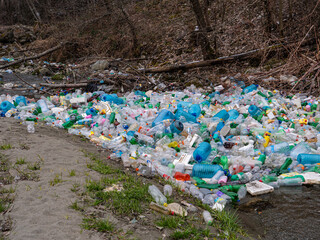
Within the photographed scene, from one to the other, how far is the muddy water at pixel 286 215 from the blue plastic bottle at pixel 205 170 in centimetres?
60

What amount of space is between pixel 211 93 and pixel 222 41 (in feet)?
10.5

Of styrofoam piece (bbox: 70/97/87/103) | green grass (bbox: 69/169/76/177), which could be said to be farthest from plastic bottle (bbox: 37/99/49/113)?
green grass (bbox: 69/169/76/177)

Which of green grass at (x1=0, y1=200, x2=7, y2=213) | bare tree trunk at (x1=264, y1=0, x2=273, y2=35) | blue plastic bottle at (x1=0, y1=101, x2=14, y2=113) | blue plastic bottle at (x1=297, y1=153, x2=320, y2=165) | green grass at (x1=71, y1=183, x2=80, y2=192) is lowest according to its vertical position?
blue plastic bottle at (x1=297, y1=153, x2=320, y2=165)

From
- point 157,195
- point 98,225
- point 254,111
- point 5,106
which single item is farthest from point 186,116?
point 5,106

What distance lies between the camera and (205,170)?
3283mm

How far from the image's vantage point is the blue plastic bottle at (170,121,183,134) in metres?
4.24

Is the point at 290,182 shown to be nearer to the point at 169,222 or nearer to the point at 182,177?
the point at 182,177

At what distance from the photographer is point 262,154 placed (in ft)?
12.0

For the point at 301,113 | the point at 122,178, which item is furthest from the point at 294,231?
the point at 301,113

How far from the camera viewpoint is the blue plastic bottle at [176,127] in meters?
4.24

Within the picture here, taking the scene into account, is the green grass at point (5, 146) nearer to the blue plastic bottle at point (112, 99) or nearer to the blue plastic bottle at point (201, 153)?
the blue plastic bottle at point (201, 153)

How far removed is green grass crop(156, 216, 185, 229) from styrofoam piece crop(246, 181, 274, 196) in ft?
3.48

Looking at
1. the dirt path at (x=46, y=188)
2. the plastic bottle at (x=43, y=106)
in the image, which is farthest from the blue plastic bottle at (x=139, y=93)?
the dirt path at (x=46, y=188)

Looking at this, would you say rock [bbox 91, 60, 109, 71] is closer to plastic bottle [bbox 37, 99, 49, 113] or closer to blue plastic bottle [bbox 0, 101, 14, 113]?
plastic bottle [bbox 37, 99, 49, 113]
